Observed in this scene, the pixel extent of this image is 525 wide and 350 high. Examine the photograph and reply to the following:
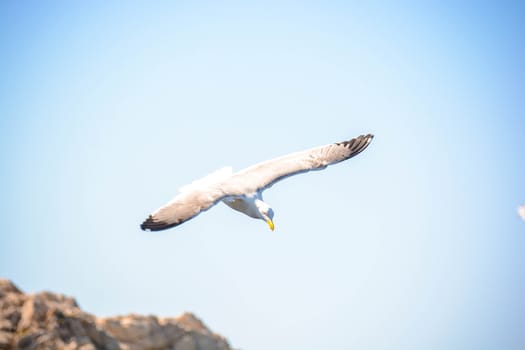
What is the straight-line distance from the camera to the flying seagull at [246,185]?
16.6 metres

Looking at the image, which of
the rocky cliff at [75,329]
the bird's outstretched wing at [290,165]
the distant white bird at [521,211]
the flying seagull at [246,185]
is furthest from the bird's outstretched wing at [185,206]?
the distant white bird at [521,211]

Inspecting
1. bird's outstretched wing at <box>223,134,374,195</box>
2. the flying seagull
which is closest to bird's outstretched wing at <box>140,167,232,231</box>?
the flying seagull

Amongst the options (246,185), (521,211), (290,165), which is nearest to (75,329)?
(246,185)

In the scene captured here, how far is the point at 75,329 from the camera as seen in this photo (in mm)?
9820

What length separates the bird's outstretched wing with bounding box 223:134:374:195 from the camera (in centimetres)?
1816

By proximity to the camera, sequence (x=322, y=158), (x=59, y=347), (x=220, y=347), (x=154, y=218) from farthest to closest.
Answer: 1. (x=322, y=158)
2. (x=154, y=218)
3. (x=220, y=347)
4. (x=59, y=347)

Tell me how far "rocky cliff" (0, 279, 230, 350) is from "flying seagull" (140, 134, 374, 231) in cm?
568

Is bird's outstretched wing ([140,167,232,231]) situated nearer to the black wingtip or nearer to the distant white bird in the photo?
the black wingtip

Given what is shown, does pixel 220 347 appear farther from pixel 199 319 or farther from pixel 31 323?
pixel 31 323

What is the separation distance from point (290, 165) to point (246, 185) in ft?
5.56

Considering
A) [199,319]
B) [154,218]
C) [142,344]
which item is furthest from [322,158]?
[142,344]

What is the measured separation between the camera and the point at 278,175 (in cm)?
1872

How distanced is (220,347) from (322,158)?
971cm

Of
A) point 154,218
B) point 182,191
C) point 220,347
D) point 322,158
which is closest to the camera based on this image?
point 220,347
